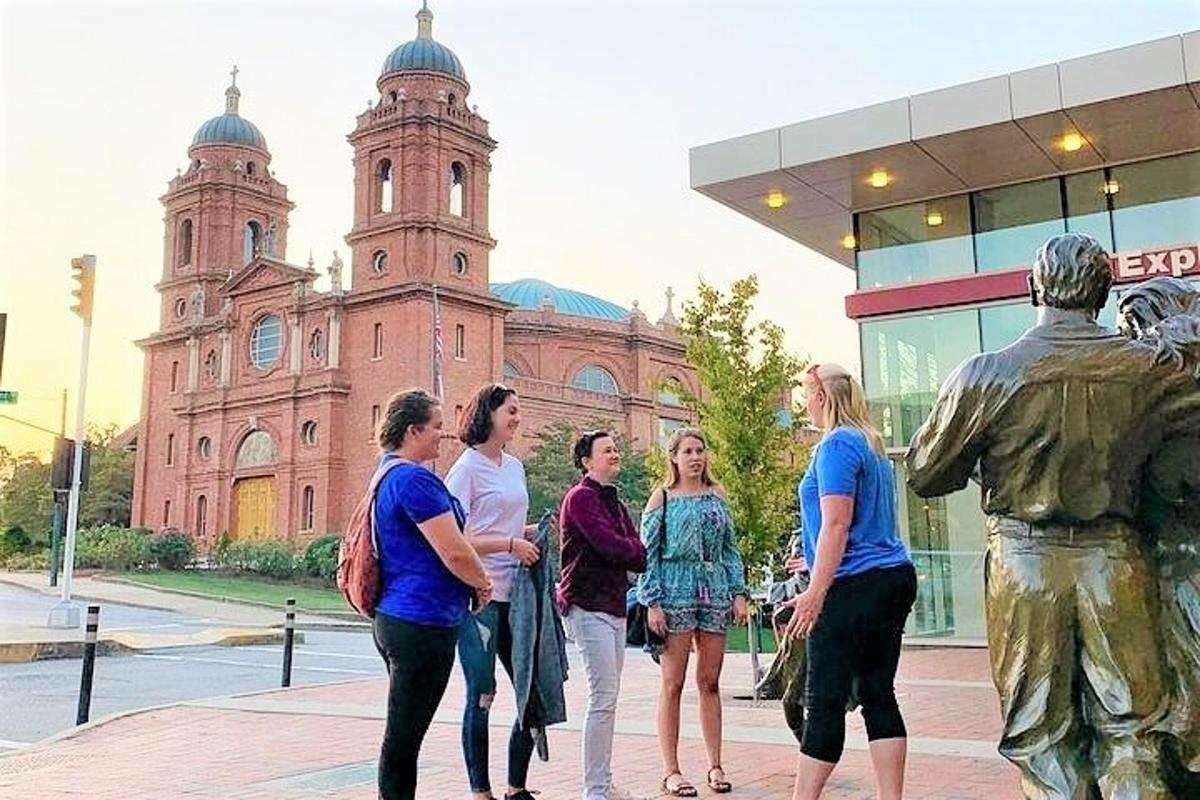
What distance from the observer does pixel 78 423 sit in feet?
67.5

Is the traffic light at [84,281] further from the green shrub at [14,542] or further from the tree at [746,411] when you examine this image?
the green shrub at [14,542]

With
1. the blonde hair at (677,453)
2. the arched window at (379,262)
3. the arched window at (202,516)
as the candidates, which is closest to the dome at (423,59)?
the arched window at (379,262)

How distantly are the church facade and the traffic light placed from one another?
27528mm

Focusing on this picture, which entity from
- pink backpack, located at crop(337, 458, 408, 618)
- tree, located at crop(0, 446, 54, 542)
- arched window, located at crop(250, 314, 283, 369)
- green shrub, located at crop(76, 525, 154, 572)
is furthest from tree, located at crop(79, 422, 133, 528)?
pink backpack, located at crop(337, 458, 408, 618)

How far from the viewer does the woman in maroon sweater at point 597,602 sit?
5.26 m

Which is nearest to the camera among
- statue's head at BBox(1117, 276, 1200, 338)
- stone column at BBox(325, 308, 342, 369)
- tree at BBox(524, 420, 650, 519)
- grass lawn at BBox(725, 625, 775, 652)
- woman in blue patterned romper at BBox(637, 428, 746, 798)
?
statue's head at BBox(1117, 276, 1200, 338)

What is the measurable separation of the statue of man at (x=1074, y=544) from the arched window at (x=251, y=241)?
6436cm

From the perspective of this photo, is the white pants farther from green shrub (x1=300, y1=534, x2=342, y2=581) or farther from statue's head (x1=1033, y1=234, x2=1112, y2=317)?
green shrub (x1=300, y1=534, x2=342, y2=581)

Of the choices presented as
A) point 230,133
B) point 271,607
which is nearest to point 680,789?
point 271,607

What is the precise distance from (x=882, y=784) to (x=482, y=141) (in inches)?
2054

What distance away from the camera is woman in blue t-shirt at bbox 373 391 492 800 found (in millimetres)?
4098

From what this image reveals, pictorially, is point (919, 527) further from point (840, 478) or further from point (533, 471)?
point (533, 471)

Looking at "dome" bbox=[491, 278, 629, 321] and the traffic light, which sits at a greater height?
"dome" bbox=[491, 278, 629, 321]

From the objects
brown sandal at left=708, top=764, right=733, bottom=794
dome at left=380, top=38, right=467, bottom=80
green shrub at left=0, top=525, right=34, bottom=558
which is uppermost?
dome at left=380, top=38, right=467, bottom=80
